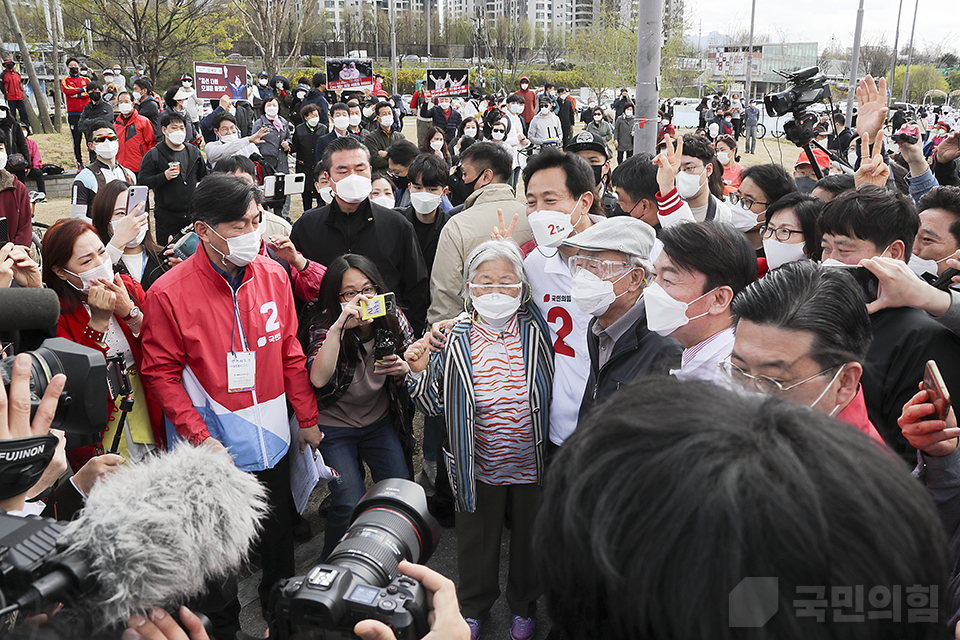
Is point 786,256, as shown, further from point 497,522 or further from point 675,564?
point 675,564

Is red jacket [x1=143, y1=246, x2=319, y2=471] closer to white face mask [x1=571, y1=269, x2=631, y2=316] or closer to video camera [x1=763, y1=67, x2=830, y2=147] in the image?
white face mask [x1=571, y1=269, x2=631, y2=316]

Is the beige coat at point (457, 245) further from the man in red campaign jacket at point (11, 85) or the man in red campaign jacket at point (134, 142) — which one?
the man in red campaign jacket at point (11, 85)

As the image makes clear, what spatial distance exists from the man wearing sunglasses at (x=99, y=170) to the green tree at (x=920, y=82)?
202ft

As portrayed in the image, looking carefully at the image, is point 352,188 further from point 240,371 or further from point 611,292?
point 611,292

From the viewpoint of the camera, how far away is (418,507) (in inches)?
67.4

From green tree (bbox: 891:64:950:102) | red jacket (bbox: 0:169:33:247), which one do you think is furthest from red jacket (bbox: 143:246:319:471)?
green tree (bbox: 891:64:950:102)

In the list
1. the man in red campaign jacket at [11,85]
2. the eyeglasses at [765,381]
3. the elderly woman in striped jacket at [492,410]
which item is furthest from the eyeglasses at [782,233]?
the man in red campaign jacket at [11,85]

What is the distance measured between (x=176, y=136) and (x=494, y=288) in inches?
228

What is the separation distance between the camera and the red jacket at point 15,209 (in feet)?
20.7

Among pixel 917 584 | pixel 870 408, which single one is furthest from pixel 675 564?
pixel 870 408

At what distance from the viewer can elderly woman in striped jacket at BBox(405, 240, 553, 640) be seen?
2.96 m

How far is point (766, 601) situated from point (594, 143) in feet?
19.8

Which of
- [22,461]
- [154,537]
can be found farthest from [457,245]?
[154,537]

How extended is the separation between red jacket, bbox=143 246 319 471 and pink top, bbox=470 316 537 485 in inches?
34.6
